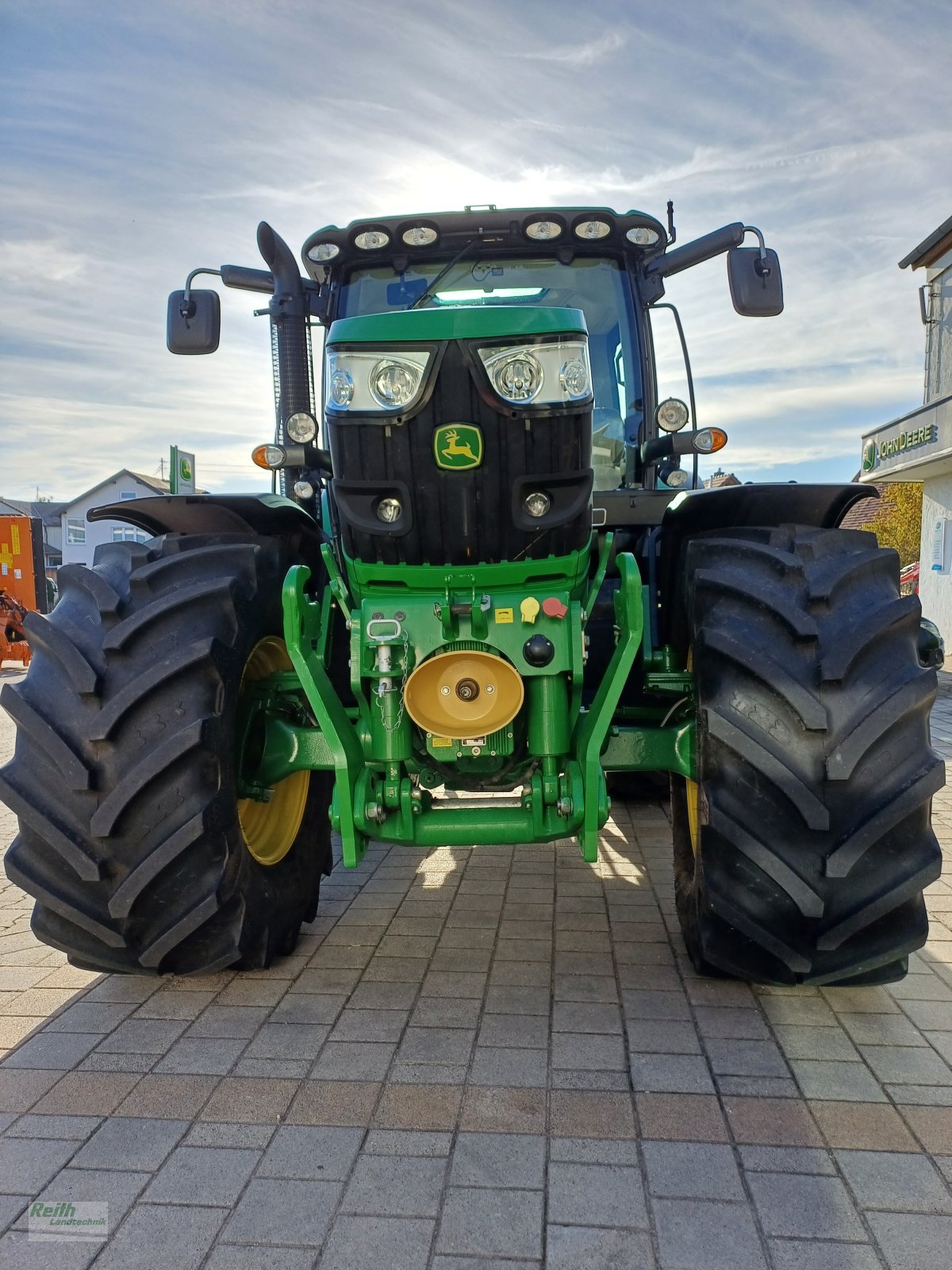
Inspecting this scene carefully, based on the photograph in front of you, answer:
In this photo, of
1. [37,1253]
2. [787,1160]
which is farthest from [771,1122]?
[37,1253]

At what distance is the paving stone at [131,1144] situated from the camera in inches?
84.0

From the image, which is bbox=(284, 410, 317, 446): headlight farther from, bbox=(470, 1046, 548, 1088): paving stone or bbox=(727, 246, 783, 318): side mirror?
bbox=(470, 1046, 548, 1088): paving stone

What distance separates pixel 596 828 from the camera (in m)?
2.71

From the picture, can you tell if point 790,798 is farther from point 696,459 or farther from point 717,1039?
point 696,459

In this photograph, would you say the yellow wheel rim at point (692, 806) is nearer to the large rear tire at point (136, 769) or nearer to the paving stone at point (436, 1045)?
the paving stone at point (436, 1045)

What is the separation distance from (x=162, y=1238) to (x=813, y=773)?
1.78 metres

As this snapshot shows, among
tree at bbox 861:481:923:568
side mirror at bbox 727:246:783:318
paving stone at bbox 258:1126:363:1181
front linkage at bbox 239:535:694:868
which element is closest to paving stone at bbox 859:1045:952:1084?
front linkage at bbox 239:535:694:868

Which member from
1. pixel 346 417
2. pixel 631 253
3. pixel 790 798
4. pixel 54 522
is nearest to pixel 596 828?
pixel 790 798

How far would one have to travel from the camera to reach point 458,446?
2535mm

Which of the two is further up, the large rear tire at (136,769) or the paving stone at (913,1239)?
the large rear tire at (136,769)

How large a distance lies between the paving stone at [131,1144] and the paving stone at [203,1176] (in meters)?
0.05

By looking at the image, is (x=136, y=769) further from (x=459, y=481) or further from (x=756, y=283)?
(x=756, y=283)

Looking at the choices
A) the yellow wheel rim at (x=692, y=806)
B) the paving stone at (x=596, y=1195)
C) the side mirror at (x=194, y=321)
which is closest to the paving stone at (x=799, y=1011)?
the yellow wheel rim at (x=692, y=806)

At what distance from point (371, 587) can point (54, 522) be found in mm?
63705
